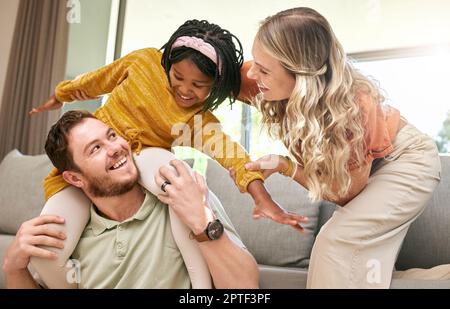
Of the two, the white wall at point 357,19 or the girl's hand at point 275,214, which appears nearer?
the girl's hand at point 275,214

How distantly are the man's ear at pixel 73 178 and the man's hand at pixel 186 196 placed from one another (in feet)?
0.53

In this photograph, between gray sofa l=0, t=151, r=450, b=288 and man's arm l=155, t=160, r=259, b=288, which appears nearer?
man's arm l=155, t=160, r=259, b=288

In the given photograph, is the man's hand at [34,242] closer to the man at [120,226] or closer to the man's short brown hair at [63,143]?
the man at [120,226]

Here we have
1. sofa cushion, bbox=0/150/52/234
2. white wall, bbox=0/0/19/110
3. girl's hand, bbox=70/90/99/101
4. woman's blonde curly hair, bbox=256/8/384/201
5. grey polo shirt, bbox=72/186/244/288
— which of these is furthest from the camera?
white wall, bbox=0/0/19/110

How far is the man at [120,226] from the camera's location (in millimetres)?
971

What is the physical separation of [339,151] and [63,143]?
0.55 meters

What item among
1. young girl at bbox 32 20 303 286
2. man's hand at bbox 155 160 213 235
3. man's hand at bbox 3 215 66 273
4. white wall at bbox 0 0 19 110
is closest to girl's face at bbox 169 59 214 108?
young girl at bbox 32 20 303 286

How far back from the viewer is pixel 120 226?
40.5 inches

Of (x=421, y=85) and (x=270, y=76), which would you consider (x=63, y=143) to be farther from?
(x=421, y=85)

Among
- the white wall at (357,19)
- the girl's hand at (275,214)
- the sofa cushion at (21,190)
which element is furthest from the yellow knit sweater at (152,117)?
the sofa cushion at (21,190)

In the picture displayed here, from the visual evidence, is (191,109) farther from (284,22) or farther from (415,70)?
(415,70)

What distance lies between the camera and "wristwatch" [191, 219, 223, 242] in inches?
37.2

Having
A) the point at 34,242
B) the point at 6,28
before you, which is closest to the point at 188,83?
the point at 34,242

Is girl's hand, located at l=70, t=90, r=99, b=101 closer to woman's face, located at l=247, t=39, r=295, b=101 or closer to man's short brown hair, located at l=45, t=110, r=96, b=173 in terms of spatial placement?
man's short brown hair, located at l=45, t=110, r=96, b=173
